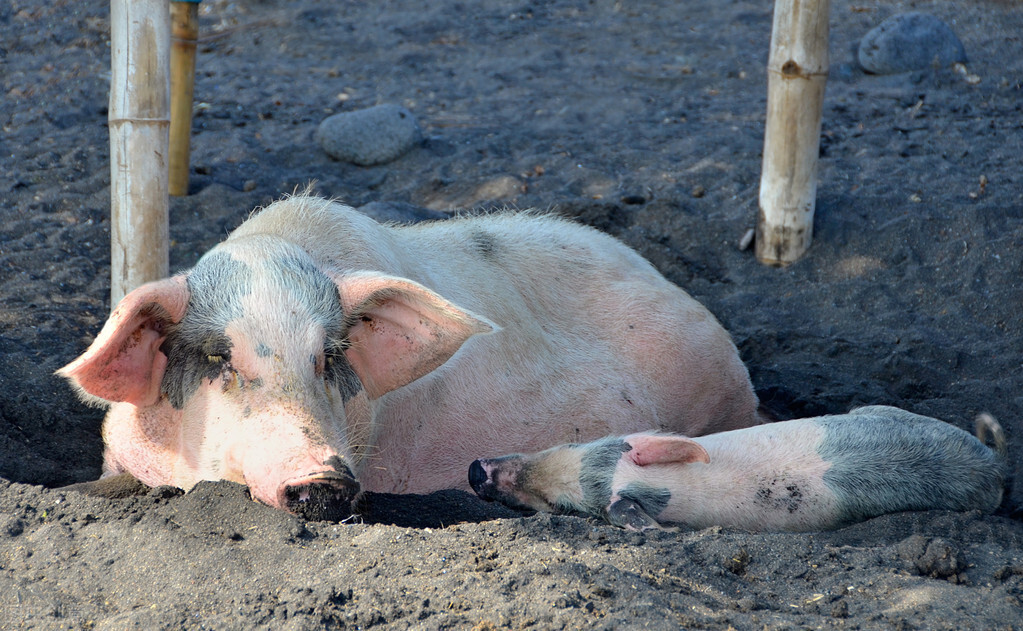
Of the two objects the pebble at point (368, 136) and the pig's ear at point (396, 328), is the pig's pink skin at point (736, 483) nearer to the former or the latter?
the pig's ear at point (396, 328)

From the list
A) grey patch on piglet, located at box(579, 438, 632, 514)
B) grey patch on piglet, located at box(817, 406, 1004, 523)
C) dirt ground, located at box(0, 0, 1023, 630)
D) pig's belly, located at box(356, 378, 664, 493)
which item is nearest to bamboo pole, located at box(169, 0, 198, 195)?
dirt ground, located at box(0, 0, 1023, 630)

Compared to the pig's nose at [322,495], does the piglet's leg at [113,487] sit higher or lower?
lower

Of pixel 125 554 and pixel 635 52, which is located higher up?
pixel 635 52

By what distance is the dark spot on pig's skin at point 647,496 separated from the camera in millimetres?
3178

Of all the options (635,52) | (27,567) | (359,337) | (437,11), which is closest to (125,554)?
(27,567)

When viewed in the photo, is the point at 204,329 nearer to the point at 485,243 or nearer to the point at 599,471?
the point at 599,471

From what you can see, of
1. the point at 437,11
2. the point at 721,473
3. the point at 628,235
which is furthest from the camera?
the point at 437,11

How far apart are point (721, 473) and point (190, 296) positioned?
1.75 metres

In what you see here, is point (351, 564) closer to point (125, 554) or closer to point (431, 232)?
point (125, 554)

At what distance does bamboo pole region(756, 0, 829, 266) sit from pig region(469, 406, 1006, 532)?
80.0 inches

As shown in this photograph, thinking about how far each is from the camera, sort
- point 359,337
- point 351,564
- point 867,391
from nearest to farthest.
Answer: point 351,564, point 359,337, point 867,391

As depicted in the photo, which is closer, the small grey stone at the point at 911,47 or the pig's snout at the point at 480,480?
the pig's snout at the point at 480,480

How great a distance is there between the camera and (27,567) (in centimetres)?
241

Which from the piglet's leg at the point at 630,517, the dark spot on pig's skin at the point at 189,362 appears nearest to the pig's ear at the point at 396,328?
the dark spot on pig's skin at the point at 189,362
